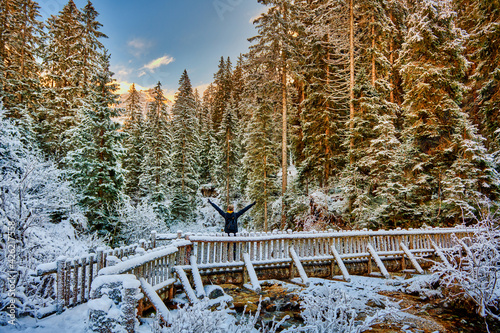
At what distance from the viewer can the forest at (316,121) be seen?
14094mm

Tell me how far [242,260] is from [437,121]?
13943mm

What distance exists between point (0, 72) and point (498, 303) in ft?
92.2

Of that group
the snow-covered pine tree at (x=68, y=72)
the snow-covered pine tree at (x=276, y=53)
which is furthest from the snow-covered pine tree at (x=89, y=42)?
the snow-covered pine tree at (x=276, y=53)

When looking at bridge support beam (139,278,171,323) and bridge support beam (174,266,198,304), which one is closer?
bridge support beam (139,278,171,323)

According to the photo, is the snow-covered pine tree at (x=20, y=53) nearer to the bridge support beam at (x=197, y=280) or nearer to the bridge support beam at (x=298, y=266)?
the bridge support beam at (x=197, y=280)

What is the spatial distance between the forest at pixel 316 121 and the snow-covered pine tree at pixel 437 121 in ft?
0.27

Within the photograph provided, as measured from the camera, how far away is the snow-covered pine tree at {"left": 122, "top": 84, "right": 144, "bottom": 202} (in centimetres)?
3238

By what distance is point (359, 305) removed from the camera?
285 inches

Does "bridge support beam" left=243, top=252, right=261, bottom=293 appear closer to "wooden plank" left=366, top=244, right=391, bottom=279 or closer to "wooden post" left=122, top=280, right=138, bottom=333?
"wooden post" left=122, top=280, right=138, bottom=333

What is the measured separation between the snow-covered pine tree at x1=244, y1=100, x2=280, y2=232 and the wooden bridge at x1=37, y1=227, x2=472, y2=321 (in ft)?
39.9

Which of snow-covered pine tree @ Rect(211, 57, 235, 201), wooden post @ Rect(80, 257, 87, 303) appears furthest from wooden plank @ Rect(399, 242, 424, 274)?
snow-covered pine tree @ Rect(211, 57, 235, 201)

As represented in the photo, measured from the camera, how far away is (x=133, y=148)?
33781mm

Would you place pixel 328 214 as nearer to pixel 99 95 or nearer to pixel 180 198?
pixel 99 95

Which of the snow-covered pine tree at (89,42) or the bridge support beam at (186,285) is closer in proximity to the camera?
the bridge support beam at (186,285)
